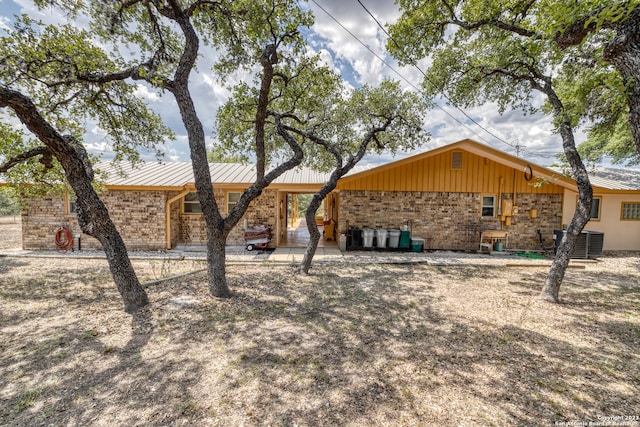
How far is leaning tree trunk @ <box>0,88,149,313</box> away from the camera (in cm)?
390

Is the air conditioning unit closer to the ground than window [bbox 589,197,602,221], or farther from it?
closer to the ground

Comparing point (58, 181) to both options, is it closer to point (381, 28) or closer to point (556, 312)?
point (381, 28)

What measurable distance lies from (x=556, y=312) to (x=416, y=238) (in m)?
5.87

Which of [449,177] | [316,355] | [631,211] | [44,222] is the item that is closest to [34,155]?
[316,355]

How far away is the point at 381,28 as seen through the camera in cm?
677

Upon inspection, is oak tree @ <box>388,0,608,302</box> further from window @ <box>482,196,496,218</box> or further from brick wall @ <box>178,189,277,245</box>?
brick wall @ <box>178,189,277,245</box>

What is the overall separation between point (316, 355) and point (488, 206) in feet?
35.3

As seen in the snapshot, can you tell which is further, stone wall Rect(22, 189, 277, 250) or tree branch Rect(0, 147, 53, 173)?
stone wall Rect(22, 189, 277, 250)

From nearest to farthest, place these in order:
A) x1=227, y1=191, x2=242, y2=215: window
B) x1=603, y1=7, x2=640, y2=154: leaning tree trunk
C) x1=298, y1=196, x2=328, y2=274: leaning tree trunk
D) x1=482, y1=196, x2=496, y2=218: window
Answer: x1=603, y1=7, x2=640, y2=154: leaning tree trunk → x1=298, y1=196, x2=328, y2=274: leaning tree trunk → x1=227, y1=191, x2=242, y2=215: window → x1=482, y1=196, x2=496, y2=218: window

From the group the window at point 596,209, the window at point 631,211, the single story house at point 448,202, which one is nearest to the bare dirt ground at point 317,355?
the single story house at point 448,202

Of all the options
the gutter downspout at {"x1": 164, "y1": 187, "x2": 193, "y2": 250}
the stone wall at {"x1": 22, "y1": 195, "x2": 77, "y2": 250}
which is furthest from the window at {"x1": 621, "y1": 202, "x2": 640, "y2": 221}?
the stone wall at {"x1": 22, "y1": 195, "x2": 77, "y2": 250}

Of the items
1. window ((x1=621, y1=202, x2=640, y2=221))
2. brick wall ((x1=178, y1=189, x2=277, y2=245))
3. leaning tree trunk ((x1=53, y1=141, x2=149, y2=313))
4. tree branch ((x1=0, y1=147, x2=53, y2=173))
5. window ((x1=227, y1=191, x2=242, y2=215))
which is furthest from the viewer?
window ((x1=621, y1=202, x2=640, y2=221))

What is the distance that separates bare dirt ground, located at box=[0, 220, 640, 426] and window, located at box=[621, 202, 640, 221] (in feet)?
25.5

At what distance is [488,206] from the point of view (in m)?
11.0
